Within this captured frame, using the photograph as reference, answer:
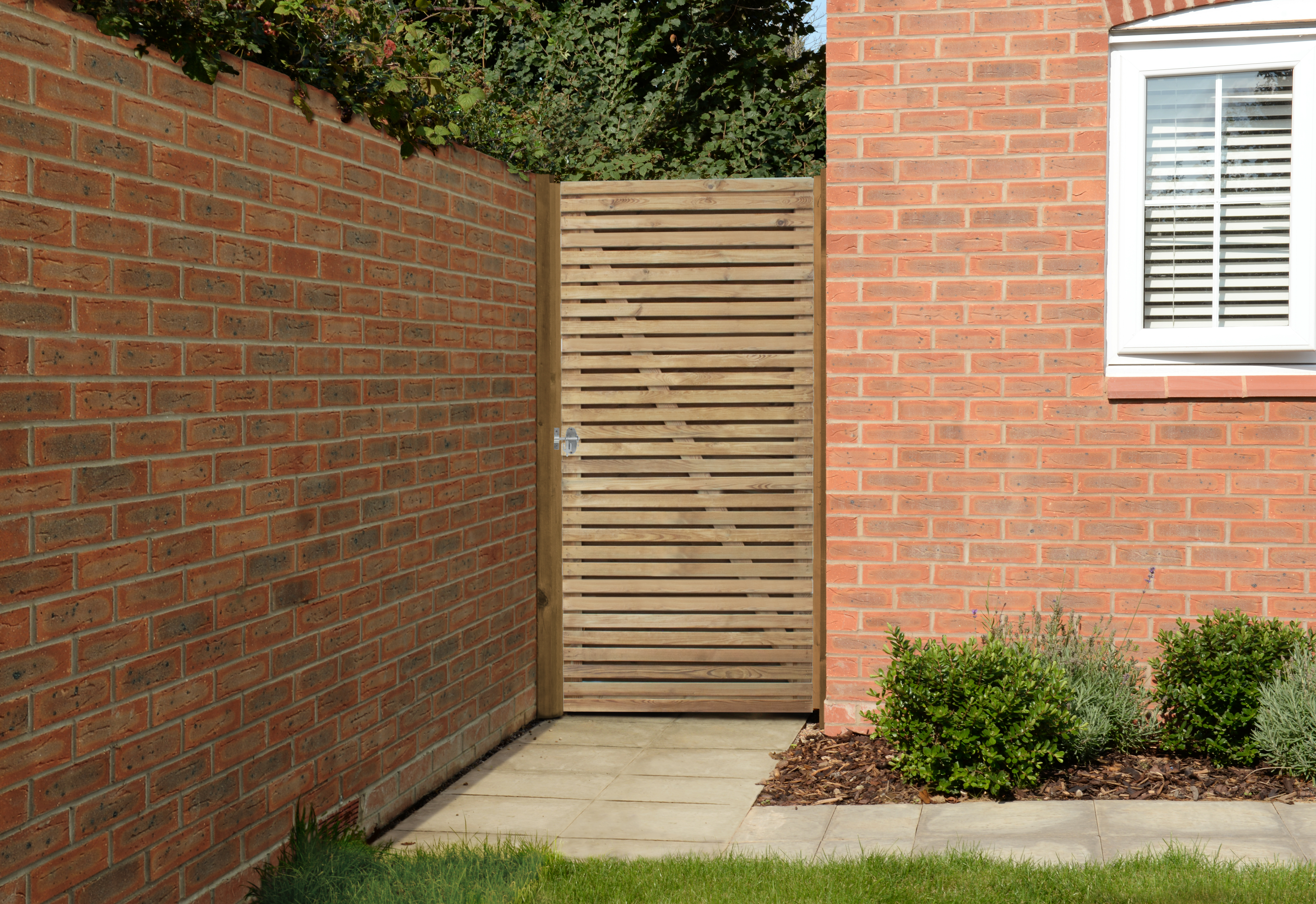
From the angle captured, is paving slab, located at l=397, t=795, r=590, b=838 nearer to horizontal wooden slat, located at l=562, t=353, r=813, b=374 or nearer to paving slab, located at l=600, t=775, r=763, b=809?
paving slab, located at l=600, t=775, r=763, b=809

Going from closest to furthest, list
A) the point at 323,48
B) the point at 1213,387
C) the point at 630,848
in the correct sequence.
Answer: the point at 323,48 < the point at 630,848 < the point at 1213,387

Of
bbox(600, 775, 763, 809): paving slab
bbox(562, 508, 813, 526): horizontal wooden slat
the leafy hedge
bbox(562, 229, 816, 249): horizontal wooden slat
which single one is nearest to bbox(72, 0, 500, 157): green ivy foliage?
the leafy hedge

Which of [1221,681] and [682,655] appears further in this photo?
[682,655]

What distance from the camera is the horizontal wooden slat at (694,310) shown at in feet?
20.2

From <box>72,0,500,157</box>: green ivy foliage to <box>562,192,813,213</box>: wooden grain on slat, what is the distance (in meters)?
0.84

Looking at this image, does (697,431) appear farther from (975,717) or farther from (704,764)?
(975,717)

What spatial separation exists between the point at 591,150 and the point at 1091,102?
122 inches

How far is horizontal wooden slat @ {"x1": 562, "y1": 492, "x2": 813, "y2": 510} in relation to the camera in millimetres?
6230

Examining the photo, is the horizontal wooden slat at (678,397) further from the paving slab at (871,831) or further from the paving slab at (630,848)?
the paving slab at (630,848)

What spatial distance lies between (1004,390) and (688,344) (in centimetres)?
156

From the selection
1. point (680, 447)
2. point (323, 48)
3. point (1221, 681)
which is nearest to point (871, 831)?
point (1221, 681)

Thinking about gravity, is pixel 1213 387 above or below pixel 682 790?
above

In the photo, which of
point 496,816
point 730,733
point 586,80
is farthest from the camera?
point 586,80

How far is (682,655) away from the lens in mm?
6305
